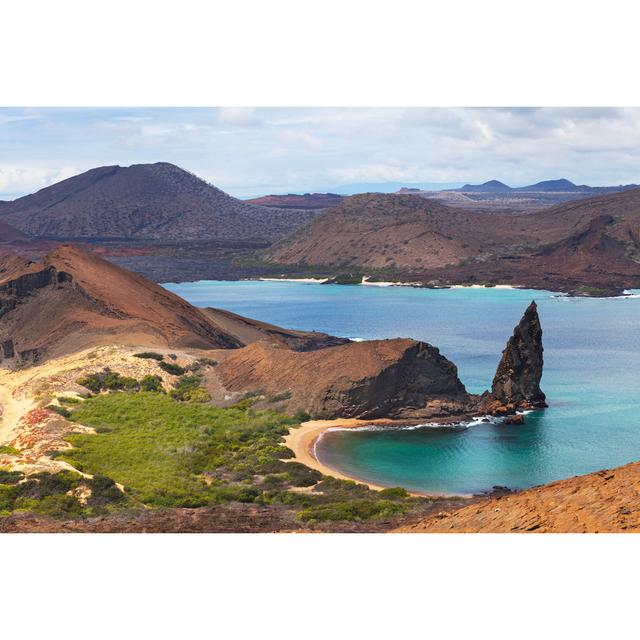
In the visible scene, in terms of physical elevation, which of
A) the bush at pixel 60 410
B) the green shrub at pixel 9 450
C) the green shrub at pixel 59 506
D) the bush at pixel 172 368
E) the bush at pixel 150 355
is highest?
the bush at pixel 150 355

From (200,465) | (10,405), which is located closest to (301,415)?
(200,465)

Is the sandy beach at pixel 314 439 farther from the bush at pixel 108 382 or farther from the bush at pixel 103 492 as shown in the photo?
the bush at pixel 103 492

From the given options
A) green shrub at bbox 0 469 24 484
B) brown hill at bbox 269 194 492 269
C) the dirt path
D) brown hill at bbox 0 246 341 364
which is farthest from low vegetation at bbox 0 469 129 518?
brown hill at bbox 269 194 492 269

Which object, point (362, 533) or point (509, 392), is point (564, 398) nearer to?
point (509, 392)

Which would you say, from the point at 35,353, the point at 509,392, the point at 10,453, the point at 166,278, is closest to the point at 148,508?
the point at 10,453

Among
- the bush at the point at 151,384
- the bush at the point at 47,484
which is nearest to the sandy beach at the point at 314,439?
the bush at the point at 151,384

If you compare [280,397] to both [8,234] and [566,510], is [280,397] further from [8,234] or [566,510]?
[8,234]

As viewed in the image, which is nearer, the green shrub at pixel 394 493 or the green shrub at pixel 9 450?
the green shrub at pixel 9 450
